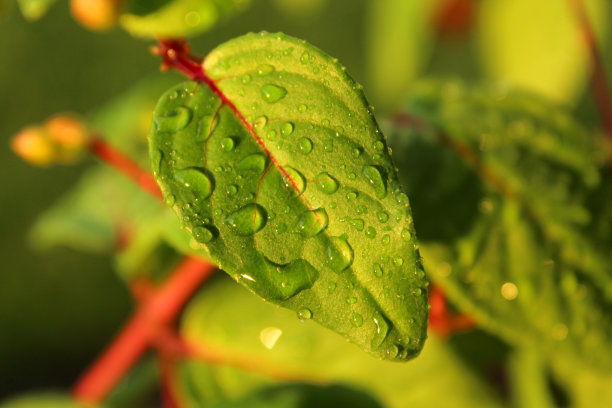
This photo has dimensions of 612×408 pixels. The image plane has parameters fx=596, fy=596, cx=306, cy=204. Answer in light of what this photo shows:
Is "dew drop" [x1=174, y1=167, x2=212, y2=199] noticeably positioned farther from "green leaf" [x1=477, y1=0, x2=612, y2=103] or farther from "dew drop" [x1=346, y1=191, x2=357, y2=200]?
"green leaf" [x1=477, y1=0, x2=612, y2=103]

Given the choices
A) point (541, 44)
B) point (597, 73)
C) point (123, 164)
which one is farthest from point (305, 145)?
point (541, 44)

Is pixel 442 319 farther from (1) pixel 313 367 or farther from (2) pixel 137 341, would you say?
(2) pixel 137 341

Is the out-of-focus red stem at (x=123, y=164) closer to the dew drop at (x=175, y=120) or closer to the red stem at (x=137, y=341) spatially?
the red stem at (x=137, y=341)

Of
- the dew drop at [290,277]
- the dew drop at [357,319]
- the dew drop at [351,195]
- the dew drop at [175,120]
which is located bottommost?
the dew drop at [357,319]

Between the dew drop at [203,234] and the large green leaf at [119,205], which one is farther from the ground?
the dew drop at [203,234]

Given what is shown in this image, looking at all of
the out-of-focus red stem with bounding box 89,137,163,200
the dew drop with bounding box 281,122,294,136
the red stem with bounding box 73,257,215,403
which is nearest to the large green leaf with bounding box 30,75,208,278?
the red stem with bounding box 73,257,215,403

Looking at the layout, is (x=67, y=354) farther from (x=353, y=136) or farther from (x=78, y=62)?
(x=353, y=136)

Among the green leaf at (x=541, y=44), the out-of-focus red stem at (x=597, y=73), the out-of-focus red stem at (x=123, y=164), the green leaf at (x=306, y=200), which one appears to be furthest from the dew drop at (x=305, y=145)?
the green leaf at (x=541, y=44)
